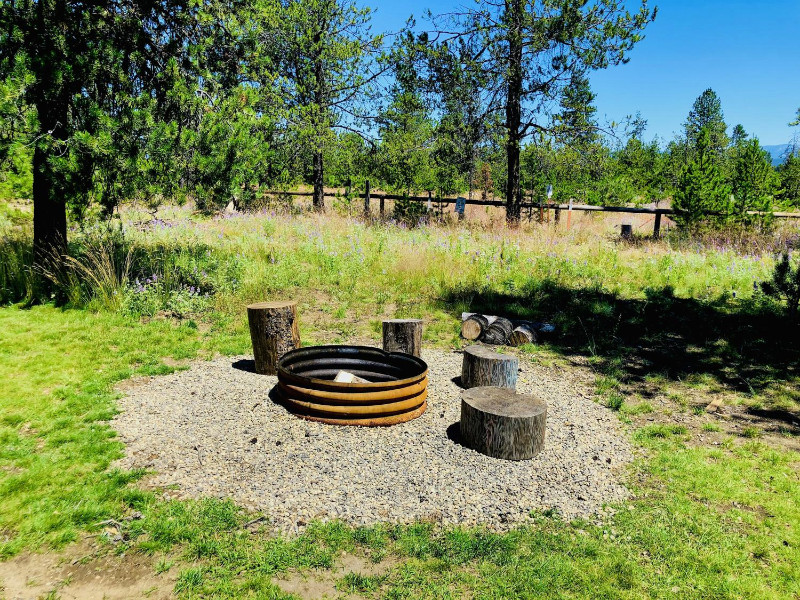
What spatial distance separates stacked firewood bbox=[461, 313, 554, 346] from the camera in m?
7.07

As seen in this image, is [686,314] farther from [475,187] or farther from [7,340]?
[475,187]

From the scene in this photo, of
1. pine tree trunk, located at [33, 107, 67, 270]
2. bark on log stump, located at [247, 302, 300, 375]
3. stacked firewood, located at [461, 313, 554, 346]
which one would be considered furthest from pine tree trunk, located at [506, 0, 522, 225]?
pine tree trunk, located at [33, 107, 67, 270]

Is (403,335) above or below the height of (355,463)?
above

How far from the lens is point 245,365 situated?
19.5ft

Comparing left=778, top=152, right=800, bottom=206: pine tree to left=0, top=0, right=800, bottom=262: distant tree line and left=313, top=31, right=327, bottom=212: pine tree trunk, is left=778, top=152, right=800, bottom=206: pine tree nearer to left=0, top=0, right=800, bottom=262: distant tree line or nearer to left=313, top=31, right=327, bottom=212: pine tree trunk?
left=0, top=0, right=800, bottom=262: distant tree line

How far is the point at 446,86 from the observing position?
12.9 meters

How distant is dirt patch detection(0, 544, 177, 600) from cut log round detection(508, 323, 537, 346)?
204 inches

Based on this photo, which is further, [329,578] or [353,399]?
[353,399]

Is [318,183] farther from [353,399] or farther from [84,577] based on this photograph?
[84,577]

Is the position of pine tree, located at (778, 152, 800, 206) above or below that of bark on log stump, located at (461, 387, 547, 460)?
above

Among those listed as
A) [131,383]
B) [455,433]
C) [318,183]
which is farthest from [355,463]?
[318,183]

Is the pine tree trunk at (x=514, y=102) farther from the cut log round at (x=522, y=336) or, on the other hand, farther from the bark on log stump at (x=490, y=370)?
the bark on log stump at (x=490, y=370)

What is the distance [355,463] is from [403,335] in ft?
7.74

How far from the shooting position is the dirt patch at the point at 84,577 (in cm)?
257
